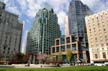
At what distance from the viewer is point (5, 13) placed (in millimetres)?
107625

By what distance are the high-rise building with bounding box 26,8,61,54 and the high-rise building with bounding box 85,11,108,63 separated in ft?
222

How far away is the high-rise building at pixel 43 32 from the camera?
142375 millimetres

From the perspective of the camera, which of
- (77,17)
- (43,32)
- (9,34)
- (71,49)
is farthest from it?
(43,32)

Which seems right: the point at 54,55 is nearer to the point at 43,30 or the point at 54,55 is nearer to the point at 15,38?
the point at 15,38

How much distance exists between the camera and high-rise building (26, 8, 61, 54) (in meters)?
142

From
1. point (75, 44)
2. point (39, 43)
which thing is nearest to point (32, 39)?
point (39, 43)

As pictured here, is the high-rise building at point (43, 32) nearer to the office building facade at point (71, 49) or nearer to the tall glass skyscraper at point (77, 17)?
the tall glass skyscraper at point (77, 17)

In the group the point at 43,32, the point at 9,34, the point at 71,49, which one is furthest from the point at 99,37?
the point at 43,32

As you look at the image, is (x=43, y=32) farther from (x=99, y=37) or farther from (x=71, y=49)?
(x=99, y=37)

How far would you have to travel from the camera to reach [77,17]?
429 feet

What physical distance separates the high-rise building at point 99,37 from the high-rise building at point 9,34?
200 feet

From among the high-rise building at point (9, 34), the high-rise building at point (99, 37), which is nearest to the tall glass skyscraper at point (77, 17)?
the high-rise building at point (99, 37)

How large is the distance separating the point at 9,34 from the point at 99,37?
69.3 m

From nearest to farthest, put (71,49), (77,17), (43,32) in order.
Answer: (71,49) → (77,17) → (43,32)
